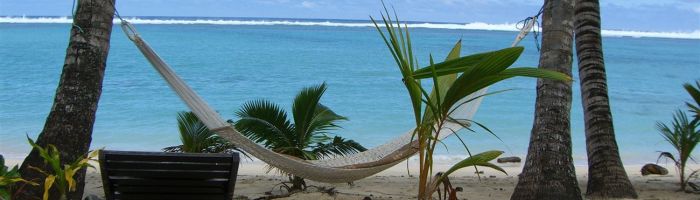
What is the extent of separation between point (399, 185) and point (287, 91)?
902cm

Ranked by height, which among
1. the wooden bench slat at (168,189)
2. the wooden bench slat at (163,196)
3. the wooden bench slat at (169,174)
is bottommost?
the wooden bench slat at (163,196)

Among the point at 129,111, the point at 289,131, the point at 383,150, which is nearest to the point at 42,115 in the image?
the point at 129,111

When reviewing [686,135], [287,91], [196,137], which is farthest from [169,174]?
[287,91]

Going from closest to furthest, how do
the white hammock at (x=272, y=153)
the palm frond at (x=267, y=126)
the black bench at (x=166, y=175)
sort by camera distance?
the black bench at (x=166, y=175), the white hammock at (x=272, y=153), the palm frond at (x=267, y=126)

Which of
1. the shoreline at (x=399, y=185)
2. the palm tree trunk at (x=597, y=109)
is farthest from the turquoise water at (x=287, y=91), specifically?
the palm tree trunk at (x=597, y=109)

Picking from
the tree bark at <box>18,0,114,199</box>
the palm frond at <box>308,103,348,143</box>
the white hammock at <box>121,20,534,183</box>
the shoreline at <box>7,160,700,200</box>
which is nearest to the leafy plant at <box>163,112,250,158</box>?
the shoreline at <box>7,160,700,200</box>

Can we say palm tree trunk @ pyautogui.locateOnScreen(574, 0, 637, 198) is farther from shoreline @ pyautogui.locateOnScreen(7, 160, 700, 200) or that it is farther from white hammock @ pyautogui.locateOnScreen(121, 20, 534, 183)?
white hammock @ pyautogui.locateOnScreen(121, 20, 534, 183)

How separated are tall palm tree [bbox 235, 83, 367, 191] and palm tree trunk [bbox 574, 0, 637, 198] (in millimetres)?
1256

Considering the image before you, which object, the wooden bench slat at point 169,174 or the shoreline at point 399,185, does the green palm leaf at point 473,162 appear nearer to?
the wooden bench slat at point 169,174

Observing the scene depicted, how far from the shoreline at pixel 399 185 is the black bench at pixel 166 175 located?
1251 millimetres

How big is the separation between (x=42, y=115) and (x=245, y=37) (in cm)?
2191

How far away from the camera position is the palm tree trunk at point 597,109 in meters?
4.22

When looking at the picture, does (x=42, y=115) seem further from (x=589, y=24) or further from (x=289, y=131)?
(x=589, y=24)

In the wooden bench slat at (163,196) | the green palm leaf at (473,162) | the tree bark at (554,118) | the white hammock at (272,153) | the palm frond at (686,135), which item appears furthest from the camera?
the palm frond at (686,135)
